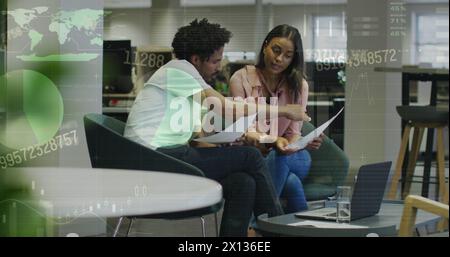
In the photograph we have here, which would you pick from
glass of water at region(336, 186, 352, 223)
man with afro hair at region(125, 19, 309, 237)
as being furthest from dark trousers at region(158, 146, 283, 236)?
glass of water at region(336, 186, 352, 223)

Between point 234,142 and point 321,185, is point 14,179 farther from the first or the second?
point 321,185

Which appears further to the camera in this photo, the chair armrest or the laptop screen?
the laptop screen

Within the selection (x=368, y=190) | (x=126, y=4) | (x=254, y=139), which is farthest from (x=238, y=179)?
(x=126, y=4)

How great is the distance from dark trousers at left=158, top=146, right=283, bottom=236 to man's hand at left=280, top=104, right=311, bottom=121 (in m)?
0.22

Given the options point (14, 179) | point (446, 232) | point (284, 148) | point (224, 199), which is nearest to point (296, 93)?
point (284, 148)

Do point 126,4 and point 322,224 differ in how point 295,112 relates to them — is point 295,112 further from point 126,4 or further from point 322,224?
point 126,4

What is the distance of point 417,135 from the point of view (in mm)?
3916

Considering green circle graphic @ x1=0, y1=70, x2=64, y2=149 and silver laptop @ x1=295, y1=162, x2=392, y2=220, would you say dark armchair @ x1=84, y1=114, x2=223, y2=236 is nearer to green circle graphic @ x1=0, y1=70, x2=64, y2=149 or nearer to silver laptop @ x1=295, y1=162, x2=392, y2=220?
green circle graphic @ x1=0, y1=70, x2=64, y2=149

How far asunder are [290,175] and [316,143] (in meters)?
0.20

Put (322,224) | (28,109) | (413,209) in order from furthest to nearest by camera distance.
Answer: (28,109), (322,224), (413,209)

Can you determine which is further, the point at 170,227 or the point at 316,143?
the point at 170,227

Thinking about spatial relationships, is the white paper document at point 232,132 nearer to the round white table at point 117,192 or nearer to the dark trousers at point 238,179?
the dark trousers at point 238,179

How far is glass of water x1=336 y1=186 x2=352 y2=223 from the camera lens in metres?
3.87
